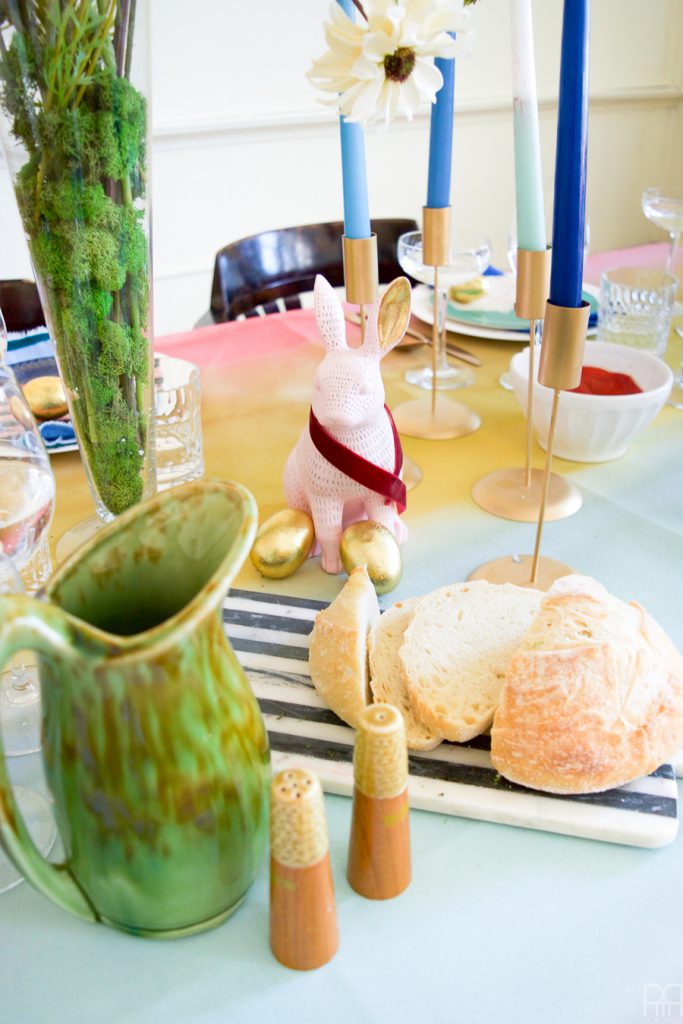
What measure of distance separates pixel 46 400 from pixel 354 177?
18.0 inches

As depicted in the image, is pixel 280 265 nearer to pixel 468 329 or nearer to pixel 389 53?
pixel 468 329

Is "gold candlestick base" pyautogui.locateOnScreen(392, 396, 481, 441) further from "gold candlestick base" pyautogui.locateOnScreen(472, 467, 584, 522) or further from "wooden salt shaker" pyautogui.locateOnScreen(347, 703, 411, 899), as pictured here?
"wooden salt shaker" pyautogui.locateOnScreen(347, 703, 411, 899)

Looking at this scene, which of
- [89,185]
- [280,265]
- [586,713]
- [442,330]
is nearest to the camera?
[586,713]

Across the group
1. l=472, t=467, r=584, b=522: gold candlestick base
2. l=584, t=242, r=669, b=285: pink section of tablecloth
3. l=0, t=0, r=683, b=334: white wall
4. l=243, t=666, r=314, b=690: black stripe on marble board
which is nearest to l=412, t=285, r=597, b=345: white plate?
l=584, t=242, r=669, b=285: pink section of tablecloth

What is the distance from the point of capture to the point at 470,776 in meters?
0.50

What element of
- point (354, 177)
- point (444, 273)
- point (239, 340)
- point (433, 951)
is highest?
point (354, 177)

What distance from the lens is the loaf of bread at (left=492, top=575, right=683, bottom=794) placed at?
467mm

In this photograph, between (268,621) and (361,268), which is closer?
(268,621)

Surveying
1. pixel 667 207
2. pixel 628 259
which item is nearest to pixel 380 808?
pixel 667 207

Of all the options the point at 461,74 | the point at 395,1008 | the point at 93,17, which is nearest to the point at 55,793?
the point at 395,1008

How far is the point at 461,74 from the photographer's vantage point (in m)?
2.60

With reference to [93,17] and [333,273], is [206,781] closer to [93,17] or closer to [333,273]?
A: [93,17]

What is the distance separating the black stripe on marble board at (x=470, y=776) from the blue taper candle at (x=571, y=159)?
31 centimetres

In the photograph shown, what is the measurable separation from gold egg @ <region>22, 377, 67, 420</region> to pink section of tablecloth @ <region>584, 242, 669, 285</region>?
0.97 metres
